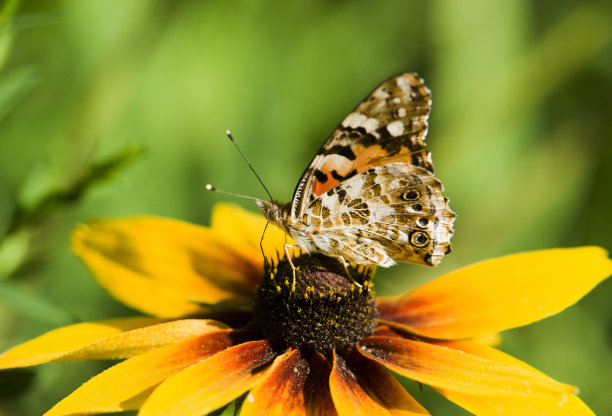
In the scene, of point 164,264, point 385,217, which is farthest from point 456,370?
point 164,264

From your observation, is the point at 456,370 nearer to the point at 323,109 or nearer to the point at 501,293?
the point at 501,293

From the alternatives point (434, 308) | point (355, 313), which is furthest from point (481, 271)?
point (355, 313)

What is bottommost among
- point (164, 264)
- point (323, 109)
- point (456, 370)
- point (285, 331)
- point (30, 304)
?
point (456, 370)

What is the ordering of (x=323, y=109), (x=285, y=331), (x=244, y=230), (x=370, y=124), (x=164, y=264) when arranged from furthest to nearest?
1. (x=323, y=109)
2. (x=244, y=230)
3. (x=164, y=264)
4. (x=370, y=124)
5. (x=285, y=331)

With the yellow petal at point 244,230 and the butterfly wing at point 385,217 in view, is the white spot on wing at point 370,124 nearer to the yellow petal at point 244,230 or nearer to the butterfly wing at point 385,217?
the butterfly wing at point 385,217

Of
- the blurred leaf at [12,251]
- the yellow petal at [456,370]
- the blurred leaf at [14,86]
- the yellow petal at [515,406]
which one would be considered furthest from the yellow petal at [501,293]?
the blurred leaf at [14,86]

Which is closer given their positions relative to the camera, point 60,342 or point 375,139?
point 60,342

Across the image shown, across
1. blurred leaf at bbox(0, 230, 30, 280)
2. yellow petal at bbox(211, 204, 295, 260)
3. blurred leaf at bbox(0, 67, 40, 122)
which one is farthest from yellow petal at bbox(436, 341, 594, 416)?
blurred leaf at bbox(0, 67, 40, 122)
